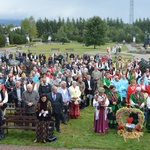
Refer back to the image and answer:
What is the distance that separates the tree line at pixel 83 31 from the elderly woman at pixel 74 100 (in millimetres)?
48305

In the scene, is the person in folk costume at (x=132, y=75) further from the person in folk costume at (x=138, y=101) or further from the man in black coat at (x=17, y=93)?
the man in black coat at (x=17, y=93)

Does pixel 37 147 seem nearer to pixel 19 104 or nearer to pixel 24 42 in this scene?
pixel 19 104

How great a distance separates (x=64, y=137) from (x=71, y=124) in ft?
5.12

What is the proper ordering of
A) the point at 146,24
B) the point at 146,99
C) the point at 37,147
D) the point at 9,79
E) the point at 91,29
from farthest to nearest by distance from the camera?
1. the point at 146,24
2. the point at 91,29
3. the point at 9,79
4. the point at 146,99
5. the point at 37,147

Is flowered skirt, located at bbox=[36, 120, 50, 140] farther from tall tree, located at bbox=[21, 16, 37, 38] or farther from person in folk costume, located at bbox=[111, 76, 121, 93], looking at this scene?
tall tree, located at bbox=[21, 16, 37, 38]

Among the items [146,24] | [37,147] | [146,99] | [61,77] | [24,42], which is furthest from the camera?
[146,24]

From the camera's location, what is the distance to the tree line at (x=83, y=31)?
6094 centimetres

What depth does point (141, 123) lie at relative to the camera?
396 inches

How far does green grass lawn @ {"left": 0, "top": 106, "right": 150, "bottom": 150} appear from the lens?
918 centimetres

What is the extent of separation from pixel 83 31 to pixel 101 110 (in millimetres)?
70836

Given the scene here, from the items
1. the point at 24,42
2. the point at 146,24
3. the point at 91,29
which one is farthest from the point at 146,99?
the point at 146,24

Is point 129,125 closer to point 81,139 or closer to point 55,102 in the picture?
point 81,139

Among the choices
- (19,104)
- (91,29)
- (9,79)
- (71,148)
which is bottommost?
(71,148)

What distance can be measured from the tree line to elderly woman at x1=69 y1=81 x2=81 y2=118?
48.3 metres
